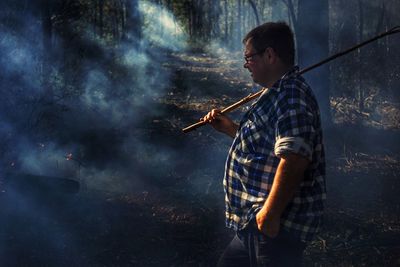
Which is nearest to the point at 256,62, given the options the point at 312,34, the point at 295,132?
the point at 295,132

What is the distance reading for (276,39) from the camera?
212 cm

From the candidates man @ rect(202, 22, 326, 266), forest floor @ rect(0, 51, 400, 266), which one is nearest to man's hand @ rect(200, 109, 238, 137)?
man @ rect(202, 22, 326, 266)

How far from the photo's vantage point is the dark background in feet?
14.6

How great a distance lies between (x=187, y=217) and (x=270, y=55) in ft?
10.8

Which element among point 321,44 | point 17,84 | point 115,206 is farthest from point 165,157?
point 321,44

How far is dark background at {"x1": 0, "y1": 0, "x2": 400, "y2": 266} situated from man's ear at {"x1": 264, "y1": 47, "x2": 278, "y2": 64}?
→ 2.63 metres

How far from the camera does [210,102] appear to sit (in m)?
10.4

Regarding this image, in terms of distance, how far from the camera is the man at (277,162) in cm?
196

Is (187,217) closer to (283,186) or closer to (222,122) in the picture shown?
(222,122)

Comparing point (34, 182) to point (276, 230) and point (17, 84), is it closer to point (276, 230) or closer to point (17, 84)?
point (17, 84)

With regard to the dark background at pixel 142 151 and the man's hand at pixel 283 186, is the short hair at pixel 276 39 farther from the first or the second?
the dark background at pixel 142 151

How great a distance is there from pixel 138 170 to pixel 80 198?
4.11ft

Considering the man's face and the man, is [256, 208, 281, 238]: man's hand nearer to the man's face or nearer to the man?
the man

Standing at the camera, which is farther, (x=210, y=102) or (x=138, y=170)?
(x=210, y=102)
